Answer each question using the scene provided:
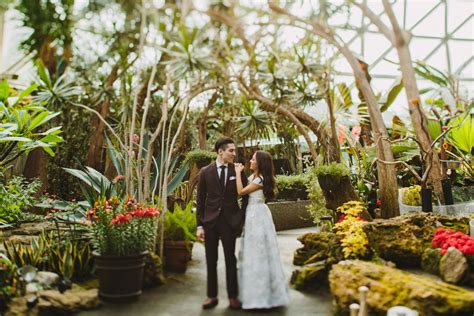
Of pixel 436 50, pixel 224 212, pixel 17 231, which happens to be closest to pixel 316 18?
pixel 224 212

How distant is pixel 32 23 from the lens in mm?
1505

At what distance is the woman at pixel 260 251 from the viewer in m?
2.70

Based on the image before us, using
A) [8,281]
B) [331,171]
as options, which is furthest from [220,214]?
[331,171]

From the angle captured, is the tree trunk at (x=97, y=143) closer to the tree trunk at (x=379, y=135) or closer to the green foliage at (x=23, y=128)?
the green foliage at (x=23, y=128)

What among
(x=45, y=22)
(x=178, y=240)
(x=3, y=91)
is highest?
(x=3, y=91)

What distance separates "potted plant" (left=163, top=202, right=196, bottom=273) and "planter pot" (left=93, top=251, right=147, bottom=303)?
2.02 feet

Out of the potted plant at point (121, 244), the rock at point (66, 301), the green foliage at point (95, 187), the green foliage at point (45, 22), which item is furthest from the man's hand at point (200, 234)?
the green foliage at point (45, 22)

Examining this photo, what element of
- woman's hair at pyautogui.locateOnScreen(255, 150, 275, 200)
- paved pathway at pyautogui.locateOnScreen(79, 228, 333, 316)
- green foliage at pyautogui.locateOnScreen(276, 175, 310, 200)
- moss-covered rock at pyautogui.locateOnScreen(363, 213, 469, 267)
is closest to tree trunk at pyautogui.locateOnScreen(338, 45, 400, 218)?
moss-covered rock at pyautogui.locateOnScreen(363, 213, 469, 267)

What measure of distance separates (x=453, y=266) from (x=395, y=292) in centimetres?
73

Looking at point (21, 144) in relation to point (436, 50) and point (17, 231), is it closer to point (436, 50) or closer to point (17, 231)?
point (17, 231)

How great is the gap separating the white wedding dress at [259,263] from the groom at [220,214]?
7 centimetres

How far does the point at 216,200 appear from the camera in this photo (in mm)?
2889

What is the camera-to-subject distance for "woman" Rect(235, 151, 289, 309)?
270 centimetres

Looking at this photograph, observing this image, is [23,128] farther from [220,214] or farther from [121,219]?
[220,214]
